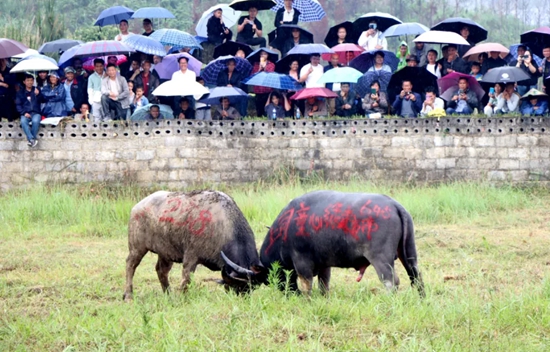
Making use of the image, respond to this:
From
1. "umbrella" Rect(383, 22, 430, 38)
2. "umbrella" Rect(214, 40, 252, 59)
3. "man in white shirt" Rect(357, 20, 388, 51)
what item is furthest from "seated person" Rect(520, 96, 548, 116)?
"umbrella" Rect(214, 40, 252, 59)

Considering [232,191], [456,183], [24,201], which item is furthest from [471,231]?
[24,201]

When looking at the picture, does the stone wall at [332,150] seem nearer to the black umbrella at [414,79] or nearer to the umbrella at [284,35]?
the black umbrella at [414,79]

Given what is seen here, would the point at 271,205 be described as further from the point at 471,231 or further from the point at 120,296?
the point at 120,296

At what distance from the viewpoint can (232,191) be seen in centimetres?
1619

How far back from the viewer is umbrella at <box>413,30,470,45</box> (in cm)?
1677

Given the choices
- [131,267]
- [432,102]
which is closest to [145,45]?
[432,102]

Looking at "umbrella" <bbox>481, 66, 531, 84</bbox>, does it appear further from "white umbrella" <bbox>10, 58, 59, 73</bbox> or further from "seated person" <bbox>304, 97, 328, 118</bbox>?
"white umbrella" <bbox>10, 58, 59, 73</bbox>

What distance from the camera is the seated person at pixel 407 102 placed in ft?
54.4

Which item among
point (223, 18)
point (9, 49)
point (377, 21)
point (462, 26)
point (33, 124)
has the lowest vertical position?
point (33, 124)

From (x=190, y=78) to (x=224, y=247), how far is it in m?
7.88

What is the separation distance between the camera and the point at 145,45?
16.8m

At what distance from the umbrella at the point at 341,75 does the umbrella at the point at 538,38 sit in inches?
140

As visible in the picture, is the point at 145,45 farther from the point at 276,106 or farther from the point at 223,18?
the point at 223,18

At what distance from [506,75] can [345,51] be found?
3233 mm
